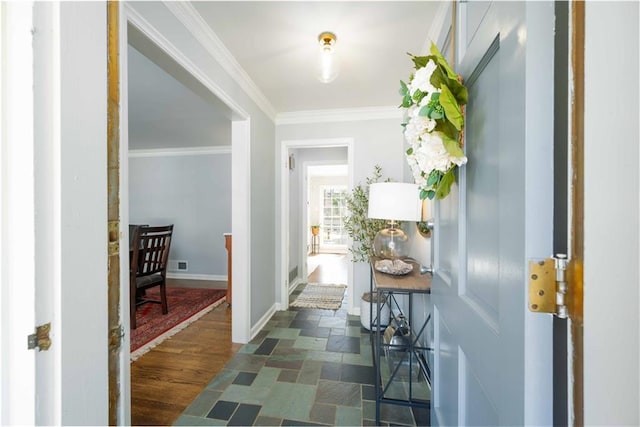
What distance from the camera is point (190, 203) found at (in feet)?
15.9

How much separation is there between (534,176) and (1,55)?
95 centimetres

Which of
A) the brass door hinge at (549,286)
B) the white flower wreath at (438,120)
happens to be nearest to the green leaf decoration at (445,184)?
the white flower wreath at (438,120)

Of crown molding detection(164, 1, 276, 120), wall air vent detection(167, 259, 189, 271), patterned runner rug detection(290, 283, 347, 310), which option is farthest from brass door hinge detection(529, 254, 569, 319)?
wall air vent detection(167, 259, 189, 271)

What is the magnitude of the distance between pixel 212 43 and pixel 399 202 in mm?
1686

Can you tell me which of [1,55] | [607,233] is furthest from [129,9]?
[607,233]

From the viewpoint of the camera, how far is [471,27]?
80 centimetres

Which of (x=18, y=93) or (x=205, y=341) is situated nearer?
(x=18, y=93)

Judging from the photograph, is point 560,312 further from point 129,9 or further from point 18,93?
point 129,9

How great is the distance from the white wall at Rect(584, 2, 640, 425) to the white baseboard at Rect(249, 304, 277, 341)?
8.35ft

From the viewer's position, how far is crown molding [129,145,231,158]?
15.4ft

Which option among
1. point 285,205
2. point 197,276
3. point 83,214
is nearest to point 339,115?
point 285,205

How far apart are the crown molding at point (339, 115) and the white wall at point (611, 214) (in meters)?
2.74

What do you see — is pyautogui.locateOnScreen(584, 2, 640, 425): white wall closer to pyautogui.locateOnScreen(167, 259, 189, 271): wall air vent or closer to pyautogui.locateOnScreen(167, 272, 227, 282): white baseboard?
pyautogui.locateOnScreen(167, 272, 227, 282): white baseboard

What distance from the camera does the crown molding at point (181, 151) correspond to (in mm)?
4684
